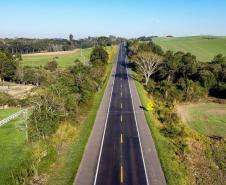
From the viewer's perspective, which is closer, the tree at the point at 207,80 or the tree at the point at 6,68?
the tree at the point at 207,80

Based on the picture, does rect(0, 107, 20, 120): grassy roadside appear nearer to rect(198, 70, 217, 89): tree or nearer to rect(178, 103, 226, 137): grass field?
rect(178, 103, 226, 137): grass field

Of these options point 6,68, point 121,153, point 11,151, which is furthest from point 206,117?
point 6,68

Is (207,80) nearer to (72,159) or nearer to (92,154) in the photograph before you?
(92,154)

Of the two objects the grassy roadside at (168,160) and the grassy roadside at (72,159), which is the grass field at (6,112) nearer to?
the grassy roadside at (72,159)

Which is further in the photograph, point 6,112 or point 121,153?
point 6,112

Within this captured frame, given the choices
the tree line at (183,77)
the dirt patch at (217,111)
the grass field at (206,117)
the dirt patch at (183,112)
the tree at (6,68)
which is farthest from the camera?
the tree at (6,68)

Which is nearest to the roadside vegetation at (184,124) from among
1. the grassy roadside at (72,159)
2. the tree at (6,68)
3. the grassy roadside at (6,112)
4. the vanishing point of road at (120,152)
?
the vanishing point of road at (120,152)

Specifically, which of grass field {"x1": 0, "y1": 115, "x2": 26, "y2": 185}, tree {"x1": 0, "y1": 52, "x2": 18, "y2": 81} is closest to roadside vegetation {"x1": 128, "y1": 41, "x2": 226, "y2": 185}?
grass field {"x1": 0, "y1": 115, "x2": 26, "y2": 185}
